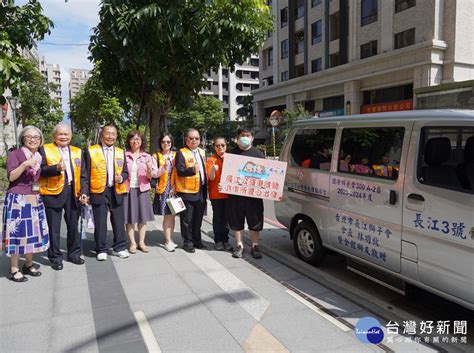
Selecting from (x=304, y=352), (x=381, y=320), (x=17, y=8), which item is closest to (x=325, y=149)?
(x=381, y=320)

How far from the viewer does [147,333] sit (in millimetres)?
3311

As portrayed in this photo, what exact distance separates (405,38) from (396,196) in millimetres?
23666

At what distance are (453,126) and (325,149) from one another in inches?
63.1

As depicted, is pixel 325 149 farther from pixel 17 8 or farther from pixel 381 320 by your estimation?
pixel 17 8

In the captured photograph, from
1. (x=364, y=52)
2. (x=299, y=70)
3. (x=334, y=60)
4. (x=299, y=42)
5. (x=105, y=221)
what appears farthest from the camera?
(x=299, y=70)

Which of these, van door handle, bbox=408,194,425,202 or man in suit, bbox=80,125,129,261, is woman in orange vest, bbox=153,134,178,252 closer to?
man in suit, bbox=80,125,129,261

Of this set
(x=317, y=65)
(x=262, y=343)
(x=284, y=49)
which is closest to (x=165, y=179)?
(x=262, y=343)

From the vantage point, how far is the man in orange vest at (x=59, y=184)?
4.53 metres

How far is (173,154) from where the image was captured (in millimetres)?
5633

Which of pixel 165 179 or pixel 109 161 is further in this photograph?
pixel 165 179

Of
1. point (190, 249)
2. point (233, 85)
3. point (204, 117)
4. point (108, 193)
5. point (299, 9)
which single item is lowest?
point (190, 249)

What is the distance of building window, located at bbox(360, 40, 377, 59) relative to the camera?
86.3ft

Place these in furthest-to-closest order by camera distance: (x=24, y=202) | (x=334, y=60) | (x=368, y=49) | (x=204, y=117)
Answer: (x=204, y=117)
(x=334, y=60)
(x=368, y=49)
(x=24, y=202)

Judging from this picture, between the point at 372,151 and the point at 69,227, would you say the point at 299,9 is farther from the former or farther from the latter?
the point at 69,227
